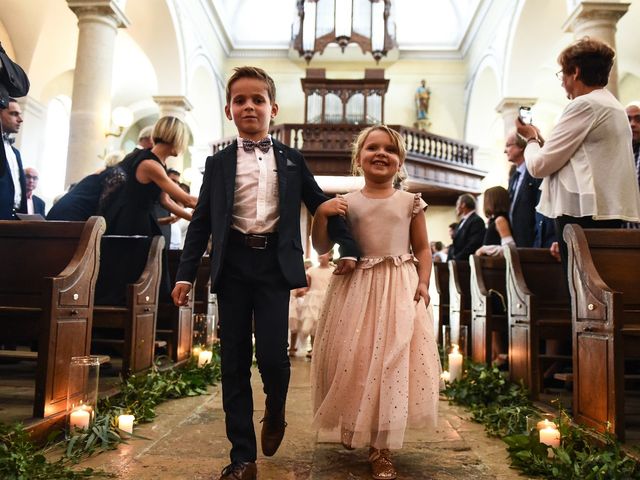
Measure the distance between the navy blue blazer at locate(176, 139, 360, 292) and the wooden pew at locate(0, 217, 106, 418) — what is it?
0.84 m

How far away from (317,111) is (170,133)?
11512 millimetres

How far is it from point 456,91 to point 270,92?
53.7 ft

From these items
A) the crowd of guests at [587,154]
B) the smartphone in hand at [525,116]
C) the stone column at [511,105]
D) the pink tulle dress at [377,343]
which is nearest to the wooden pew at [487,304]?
the crowd of guests at [587,154]

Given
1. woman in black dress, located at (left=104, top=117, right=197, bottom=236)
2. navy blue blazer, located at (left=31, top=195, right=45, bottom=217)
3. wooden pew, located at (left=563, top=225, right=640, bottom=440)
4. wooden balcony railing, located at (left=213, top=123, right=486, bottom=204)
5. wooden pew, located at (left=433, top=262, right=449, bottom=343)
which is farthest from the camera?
wooden balcony railing, located at (left=213, top=123, right=486, bottom=204)

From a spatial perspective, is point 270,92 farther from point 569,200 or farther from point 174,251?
point 174,251

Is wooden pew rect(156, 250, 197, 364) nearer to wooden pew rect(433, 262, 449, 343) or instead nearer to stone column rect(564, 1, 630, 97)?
wooden pew rect(433, 262, 449, 343)

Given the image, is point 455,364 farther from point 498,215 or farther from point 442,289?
point 442,289

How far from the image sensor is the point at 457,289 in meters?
5.49

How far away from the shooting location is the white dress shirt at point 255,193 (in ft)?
7.64

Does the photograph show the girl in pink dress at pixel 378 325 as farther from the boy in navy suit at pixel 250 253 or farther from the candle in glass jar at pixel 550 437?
the candle in glass jar at pixel 550 437

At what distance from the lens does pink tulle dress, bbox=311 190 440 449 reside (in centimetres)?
234

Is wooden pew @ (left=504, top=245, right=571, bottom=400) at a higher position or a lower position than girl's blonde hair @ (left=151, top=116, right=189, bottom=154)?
lower

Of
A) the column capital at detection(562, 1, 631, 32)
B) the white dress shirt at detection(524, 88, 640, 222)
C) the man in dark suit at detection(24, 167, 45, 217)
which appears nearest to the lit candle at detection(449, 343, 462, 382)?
the white dress shirt at detection(524, 88, 640, 222)

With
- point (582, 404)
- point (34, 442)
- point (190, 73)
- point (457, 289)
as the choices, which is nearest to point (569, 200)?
point (582, 404)
